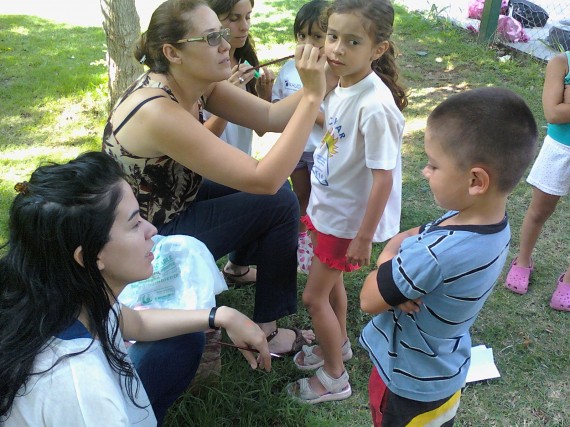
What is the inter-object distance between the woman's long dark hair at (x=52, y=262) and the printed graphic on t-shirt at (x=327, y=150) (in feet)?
2.78

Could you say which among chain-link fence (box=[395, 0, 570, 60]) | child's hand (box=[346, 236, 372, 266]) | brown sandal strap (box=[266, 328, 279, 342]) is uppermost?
child's hand (box=[346, 236, 372, 266])

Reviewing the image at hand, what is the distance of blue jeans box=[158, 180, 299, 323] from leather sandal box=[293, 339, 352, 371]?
0.17 metres

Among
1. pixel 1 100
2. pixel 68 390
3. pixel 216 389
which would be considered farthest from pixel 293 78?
pixel 1 100

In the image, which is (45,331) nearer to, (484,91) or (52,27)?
(484,91)

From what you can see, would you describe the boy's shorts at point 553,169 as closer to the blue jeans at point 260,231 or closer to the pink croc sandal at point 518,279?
the pink croc sandal at point 518,279

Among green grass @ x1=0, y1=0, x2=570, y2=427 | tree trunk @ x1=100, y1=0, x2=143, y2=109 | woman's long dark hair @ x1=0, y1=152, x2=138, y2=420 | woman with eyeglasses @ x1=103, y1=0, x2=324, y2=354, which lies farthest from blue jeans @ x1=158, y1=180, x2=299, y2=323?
tree trunk @ x1=100, y1=0, x2=143, y2=109

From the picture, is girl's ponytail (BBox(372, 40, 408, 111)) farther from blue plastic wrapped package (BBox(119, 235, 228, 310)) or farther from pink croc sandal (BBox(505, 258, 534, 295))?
pink croc sandal (BBox(505, 258, 534, 295))

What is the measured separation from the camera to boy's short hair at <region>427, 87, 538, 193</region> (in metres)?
1.24

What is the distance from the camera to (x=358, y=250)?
6.16ft

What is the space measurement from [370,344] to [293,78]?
1577mm

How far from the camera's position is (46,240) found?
1202 millimetres

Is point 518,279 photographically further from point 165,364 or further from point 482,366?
point 165,364

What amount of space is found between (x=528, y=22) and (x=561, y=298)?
4.12 metres

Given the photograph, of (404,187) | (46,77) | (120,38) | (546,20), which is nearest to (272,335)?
(404,187)
